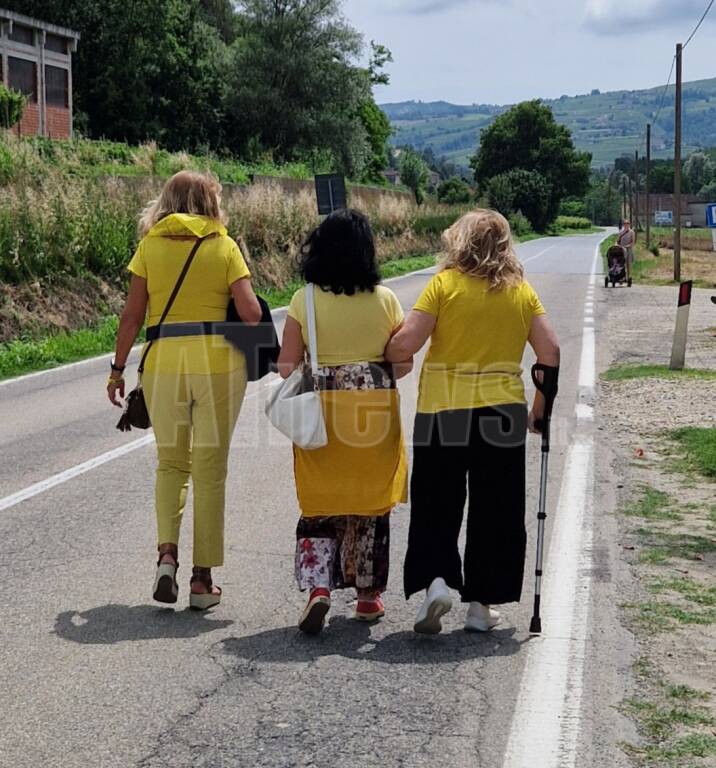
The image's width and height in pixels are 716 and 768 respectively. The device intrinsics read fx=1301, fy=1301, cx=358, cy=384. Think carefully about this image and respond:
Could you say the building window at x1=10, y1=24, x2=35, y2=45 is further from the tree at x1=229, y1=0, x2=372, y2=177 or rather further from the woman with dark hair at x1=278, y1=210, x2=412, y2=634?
the woman with dark hair at x1=278, y1=210, x2=412, y2=634

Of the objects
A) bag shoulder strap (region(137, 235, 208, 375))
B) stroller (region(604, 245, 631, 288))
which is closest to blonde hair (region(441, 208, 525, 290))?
bag shoulder strap (region(137, 235, 208, 375))

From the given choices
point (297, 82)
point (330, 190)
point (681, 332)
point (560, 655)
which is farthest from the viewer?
point (297, 82)

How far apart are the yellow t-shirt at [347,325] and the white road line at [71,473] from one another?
132 inches

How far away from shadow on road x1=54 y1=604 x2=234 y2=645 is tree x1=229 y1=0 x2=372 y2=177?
6264cm

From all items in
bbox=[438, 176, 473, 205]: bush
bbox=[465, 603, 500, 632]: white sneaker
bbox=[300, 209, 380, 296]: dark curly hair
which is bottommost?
bbox=[465, 603, 500, 632]: white sneaker

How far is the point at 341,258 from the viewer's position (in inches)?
223

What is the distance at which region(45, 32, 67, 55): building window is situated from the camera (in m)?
48.6

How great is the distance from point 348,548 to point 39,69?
147 feet

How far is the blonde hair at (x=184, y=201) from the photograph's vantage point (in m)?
6.08

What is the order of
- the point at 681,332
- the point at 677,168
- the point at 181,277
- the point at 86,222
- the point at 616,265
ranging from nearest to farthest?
the point at 181,277
the point at 681,332
the point at 86,222
the point at 616,265
the point at 677,168

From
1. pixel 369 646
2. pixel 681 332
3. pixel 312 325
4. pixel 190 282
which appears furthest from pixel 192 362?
pixel 681 332

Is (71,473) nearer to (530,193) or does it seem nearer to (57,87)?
(57,87)

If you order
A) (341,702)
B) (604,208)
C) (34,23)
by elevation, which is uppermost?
(34,23)

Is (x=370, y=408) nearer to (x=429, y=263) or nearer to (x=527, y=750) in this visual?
(x=527, y=750)
